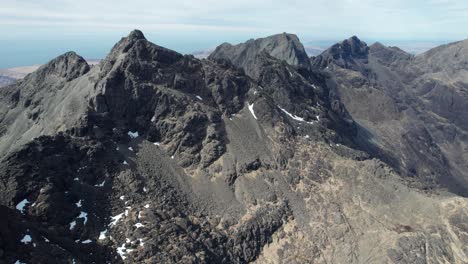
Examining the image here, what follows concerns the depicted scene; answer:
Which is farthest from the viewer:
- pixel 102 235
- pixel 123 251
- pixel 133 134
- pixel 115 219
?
pixel 133 134

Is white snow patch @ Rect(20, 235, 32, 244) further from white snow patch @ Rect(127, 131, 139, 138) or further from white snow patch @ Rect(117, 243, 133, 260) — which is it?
white snow patch @ Rect(127, 131, 139, 138)

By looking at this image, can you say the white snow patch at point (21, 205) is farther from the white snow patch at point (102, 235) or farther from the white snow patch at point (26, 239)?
the white snow patch at point (102, 235)

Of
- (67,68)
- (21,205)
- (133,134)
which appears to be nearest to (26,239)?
(21,205)

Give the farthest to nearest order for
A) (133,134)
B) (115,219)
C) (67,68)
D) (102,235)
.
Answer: (67,68), (133,134), (115,219), (102,235)

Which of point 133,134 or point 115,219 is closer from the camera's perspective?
point 115,219

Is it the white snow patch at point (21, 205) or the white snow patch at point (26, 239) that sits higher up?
the white snow patch at point (26, 239)

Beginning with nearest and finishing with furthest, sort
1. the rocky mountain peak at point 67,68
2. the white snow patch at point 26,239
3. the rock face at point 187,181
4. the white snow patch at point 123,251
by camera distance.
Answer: the white snow patch at point 26,239 → the white snow patch at point 123,251 → the rock face at point 187,181 → the rocky mountain peak at point 67,68

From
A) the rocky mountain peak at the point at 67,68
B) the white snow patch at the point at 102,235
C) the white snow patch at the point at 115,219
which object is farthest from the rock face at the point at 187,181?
the rocky mountain peak at the point at 67,68

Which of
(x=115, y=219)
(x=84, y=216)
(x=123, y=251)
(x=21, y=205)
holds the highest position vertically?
(x=21, y=205)

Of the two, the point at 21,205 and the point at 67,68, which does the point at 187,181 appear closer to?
the point at 21,205
